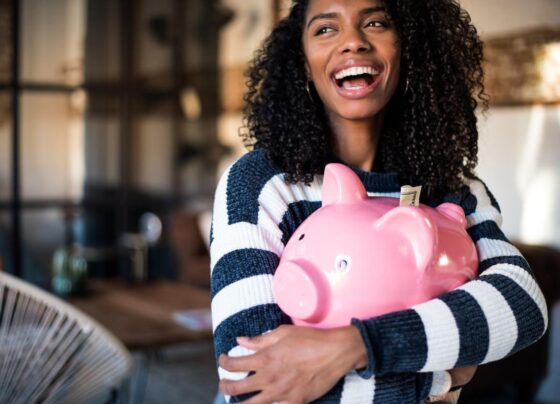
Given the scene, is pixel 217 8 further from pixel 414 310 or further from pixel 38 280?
pixel 414 310

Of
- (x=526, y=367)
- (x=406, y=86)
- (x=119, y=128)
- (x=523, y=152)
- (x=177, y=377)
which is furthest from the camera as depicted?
(x=119, y=128)

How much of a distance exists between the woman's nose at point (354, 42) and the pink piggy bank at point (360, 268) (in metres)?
0.29

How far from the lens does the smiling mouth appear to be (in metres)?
1.13

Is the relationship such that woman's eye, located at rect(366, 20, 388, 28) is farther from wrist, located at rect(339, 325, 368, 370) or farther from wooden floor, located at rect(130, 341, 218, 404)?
wooden floor, located at rect(130, 341, 218, 404)

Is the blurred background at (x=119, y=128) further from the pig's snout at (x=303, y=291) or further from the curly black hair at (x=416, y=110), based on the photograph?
the pig's snout at (x=303, y=291)

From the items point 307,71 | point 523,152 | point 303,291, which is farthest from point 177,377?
point 303,291

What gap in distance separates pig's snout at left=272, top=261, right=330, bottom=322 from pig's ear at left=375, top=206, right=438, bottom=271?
0.35 ft

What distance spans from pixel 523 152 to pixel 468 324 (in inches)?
121

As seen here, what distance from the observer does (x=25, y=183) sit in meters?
5.29

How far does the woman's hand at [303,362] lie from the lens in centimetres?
89

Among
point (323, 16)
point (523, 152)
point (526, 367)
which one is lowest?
point (526, 367)

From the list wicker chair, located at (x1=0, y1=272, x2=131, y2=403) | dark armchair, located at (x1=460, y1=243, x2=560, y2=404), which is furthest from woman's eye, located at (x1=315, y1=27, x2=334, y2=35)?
dark armchair, located at (x1=460, y1=243, x2=560, y2=404)

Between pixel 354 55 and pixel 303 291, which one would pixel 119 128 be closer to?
pixel 354 55

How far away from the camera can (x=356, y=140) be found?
1228 mm
